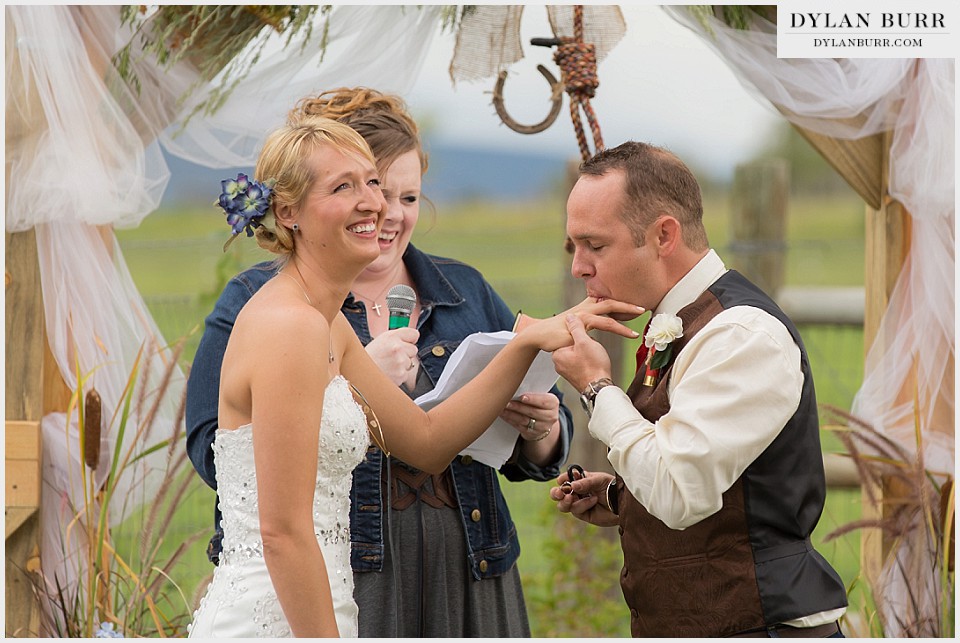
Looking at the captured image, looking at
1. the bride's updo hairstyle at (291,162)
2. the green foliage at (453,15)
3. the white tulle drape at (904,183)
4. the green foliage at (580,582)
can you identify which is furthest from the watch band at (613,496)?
the green foliage at (580,582)

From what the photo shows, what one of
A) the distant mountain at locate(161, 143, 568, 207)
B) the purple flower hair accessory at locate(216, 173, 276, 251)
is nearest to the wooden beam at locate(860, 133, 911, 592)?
the purple flower hair accessory at locate(216, 173, 276, 251)

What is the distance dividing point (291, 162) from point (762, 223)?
3.52 meters

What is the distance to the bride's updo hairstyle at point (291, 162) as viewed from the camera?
92.4 inches

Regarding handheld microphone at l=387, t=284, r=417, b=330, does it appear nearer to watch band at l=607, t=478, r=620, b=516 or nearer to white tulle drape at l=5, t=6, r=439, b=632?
watch band at l=607, t=478, r=620, b=516

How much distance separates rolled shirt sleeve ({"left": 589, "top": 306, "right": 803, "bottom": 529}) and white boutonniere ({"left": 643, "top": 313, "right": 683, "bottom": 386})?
0.09 m

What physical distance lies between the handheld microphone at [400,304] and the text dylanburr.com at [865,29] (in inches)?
78.8

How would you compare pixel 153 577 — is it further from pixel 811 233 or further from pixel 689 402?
pixel 811 233

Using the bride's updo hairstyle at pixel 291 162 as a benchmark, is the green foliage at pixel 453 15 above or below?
above

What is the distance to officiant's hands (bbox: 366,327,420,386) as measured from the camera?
9.12 ft

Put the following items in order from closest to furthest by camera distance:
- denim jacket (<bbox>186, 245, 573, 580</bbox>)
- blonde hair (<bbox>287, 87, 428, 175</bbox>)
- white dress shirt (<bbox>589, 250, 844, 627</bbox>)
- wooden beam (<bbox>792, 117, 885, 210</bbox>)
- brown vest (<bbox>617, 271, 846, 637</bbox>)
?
white dress shirt (<bbox>589, 250, 844, 627</bbox>), brown vest (<bbox>617, 271, 846, 637</bbox>), denim jacket (<bbox>186, 245, 573, 580</bbox>), blonde hair (<bbox>287, 87, 428, 175</bbox>), wooden beam (<bbox>792, 117, 885, 210</bbox>)

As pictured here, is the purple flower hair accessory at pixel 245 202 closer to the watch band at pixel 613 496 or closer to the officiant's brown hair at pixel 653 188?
the officiant's brown hair at pixel 653 188

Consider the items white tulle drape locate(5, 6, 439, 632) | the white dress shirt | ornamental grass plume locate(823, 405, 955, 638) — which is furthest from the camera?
ornamental grass plume locate(823, 405, 955, 638)

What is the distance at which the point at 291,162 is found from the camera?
2354mm

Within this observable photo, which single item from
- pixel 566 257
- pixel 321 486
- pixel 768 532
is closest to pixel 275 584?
pixel 321 486
